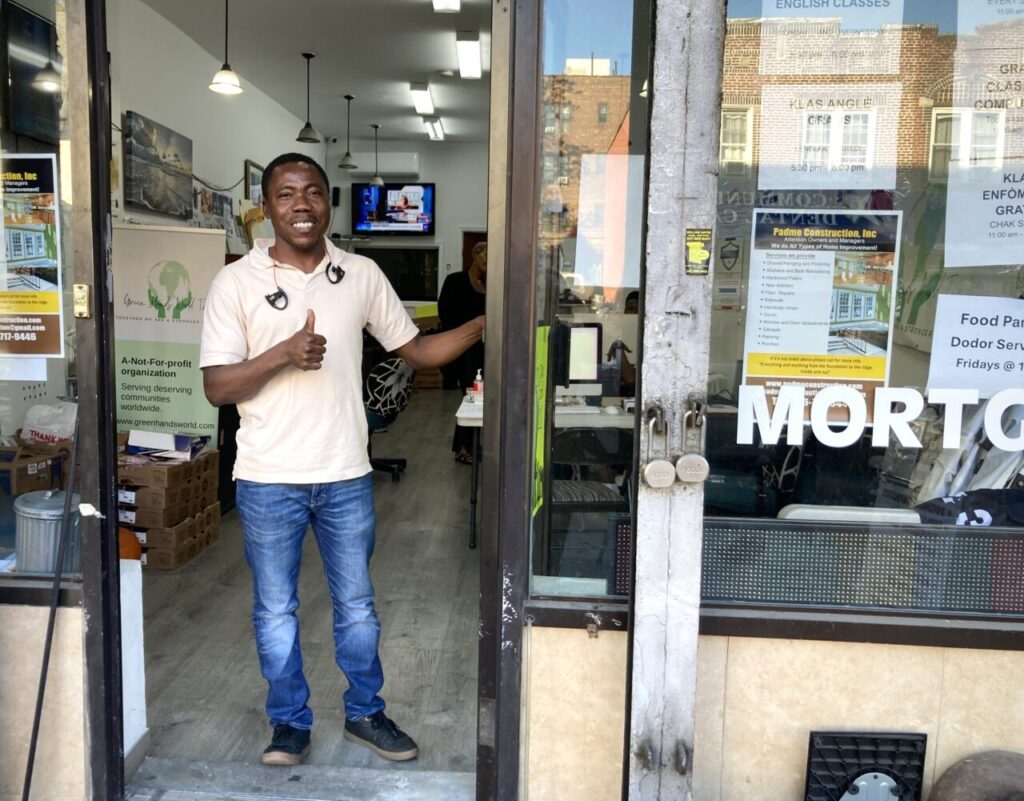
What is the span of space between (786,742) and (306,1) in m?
6.53

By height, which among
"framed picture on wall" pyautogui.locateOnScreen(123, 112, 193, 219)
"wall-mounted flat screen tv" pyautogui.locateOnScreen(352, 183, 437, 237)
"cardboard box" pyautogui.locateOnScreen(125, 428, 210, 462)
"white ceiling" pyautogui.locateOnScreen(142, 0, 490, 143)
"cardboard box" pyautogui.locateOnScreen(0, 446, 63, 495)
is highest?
"white ceiling" pyautogui.locateOnScreen(142, 0, 490, 143)

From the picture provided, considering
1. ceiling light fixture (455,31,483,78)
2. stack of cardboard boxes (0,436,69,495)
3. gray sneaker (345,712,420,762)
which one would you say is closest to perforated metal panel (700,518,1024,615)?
gray sneaker (345,712,420,762)

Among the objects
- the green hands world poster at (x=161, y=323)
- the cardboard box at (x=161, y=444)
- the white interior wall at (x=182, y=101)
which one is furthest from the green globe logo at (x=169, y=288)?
the white interior wall at (x=182, y=101)

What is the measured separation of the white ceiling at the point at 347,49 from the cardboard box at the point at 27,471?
17.1ft

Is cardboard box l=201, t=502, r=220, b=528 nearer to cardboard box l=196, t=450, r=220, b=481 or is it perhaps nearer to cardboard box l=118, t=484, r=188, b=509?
cardboard box l=196, t=450, r=220, b=481

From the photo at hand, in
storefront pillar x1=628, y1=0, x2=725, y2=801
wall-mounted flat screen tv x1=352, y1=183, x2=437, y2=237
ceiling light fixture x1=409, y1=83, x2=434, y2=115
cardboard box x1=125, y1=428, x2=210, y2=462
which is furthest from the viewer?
wall-mounted flat screen tv x1=352, y1=183, x2=437, y2=237

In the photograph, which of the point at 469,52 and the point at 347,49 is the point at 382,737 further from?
the point at 347,49

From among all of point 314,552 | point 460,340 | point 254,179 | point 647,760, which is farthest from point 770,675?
point 254,179

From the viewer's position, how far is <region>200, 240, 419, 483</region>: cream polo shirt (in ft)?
7.94

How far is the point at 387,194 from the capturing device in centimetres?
1341

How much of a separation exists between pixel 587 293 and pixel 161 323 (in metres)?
2.83

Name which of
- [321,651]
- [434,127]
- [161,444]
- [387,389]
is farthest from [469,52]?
[321,651]

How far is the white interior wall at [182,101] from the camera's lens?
20.4 ft

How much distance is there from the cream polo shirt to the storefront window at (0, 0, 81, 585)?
1.34 feet
